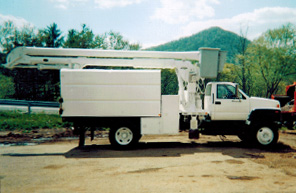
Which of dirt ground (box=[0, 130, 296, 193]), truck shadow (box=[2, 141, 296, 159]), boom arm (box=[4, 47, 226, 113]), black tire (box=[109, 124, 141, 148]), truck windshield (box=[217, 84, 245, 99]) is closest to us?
dirt ground (box=[0, 130, 296, 193])

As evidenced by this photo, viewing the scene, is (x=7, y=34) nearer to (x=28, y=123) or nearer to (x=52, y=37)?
(x=52, y=37)

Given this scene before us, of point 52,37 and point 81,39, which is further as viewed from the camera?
point 52,37

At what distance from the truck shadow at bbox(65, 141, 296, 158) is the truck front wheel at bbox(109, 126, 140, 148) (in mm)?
274

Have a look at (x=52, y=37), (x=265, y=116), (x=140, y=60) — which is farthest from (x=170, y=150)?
(x=52, y=37)

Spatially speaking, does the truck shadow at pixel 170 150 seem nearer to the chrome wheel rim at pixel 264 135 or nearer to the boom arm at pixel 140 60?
the chrome wheel rim at pixel 264 135

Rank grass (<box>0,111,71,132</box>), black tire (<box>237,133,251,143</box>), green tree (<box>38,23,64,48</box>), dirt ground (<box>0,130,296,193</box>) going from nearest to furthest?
dirt ground (<box>0,130,296,193</box>) < black tire (<box>237,133,251,143</box>) < grass (<box>0,111,71,132</box>) < green tree (<box>38,23,64,48</box>)

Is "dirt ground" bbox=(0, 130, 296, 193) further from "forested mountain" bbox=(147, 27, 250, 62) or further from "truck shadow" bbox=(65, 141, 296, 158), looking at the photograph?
"forested mountain" bbox=(147, 27, 250, 62)

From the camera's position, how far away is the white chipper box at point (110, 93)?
315 inches

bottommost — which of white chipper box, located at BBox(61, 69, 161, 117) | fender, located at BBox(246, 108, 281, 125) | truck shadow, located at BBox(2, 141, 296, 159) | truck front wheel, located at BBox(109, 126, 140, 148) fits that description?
truck shadow, located at BBox(2, 141, 296, 159)

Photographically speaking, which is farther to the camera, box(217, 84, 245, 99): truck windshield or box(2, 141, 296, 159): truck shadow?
box(217, 84, 245, 99): truck windshield

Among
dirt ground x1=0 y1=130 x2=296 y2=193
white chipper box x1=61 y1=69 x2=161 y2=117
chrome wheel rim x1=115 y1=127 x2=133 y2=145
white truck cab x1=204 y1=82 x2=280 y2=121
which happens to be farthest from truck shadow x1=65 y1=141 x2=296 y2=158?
white chipper box x1=61 y1=69 x2=161 y2=117

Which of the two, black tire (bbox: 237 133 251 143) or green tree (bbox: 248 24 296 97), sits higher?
green tree (bbox: 248 24 296 97)

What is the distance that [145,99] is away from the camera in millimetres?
8172

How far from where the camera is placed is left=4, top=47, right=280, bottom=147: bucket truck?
8.06m
